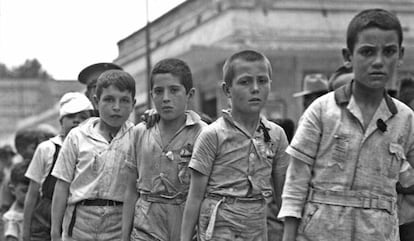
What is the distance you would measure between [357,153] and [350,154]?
0.03 meters

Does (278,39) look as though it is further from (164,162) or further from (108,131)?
(164,162)

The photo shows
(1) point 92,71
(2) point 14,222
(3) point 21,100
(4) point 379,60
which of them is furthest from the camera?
(3) point 21,100

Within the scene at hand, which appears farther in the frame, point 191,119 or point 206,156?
point 191,119

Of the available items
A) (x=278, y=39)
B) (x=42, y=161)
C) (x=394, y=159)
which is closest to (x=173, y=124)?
(x=394, y=159)

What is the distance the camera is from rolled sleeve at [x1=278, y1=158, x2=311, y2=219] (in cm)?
481

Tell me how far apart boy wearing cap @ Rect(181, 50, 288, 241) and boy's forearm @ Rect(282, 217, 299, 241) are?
96 centimetres

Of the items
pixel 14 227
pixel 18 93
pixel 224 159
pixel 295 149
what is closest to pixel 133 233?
pixel 224 159

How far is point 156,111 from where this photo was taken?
6.73 m

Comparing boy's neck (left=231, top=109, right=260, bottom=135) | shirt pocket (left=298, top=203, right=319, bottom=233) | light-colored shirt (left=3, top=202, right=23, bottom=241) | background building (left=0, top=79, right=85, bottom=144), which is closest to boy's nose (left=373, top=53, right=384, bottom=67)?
shirt pocket (left=298, top=203, right=319, bottom=233)

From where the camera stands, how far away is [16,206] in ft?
34.8

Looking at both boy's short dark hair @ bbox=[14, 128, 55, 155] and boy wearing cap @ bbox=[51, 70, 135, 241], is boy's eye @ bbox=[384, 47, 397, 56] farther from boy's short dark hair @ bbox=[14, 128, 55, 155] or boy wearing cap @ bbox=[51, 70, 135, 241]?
boy's short dark hair @ bbox=[14, 128, 55, 155]

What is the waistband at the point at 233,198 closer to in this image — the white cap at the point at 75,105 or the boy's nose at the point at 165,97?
the boy's nose at the point at 165,97

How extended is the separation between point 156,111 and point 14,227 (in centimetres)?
443

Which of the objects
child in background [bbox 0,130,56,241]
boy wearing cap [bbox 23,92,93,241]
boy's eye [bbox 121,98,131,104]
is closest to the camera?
boy's eye [bbox 121,98,131,104]
